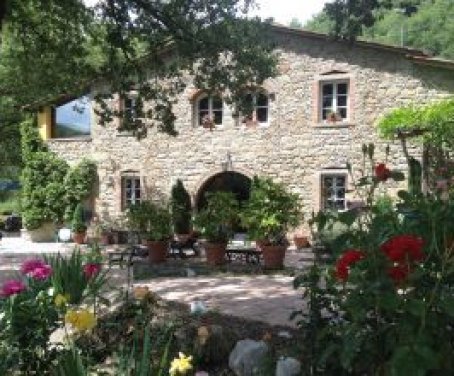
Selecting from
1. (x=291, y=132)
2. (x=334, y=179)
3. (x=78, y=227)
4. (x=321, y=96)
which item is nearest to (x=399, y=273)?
(x=334, y=179)

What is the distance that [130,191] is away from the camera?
20.0 m

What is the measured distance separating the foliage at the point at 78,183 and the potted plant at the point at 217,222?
334 inches

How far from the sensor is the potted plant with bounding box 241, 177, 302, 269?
11.7 metres

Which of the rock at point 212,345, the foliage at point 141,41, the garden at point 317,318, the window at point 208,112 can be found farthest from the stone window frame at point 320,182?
the rock at point 212,345

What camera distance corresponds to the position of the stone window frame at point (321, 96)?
55.1 feet

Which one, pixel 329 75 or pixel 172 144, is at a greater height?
pixel 329 75

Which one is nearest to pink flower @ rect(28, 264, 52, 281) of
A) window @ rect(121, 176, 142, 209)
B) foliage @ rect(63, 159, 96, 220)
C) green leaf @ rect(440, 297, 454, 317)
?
green leaf @ rect(440, 297, 454, 317)

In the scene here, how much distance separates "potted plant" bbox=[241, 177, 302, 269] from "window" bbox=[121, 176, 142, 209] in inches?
329

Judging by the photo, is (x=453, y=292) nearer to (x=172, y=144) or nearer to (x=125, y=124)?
(x=125, y=124)

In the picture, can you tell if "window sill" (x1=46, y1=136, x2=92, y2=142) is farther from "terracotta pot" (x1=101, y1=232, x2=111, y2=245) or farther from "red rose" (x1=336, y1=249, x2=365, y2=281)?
"red rose" (x1=336, y1=249, x2=365, y2=281)

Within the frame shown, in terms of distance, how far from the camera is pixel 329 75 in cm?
1703

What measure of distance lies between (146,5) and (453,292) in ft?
27.4

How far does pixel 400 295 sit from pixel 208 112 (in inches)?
637

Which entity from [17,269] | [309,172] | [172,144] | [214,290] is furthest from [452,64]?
[17,269]
